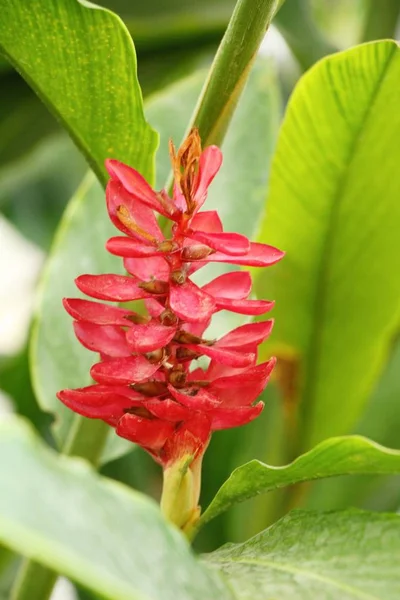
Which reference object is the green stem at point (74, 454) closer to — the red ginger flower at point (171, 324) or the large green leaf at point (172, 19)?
the red ginger flower at point (171, 324)

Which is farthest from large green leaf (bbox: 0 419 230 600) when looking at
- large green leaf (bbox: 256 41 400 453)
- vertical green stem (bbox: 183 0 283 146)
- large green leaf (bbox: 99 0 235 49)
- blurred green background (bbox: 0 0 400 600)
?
large green leaf (bbox: 99 0 235 49)

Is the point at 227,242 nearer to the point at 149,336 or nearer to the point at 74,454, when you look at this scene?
the point at 149,336

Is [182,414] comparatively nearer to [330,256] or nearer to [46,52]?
[46,52]

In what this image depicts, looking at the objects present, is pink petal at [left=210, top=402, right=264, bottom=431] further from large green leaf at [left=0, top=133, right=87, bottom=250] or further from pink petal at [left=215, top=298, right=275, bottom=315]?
large green leaf at [left=0, top=133, right=87, bottom=250]

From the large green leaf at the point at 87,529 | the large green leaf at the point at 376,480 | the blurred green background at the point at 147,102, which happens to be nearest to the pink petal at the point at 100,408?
the large green leaf at the point at 87,529

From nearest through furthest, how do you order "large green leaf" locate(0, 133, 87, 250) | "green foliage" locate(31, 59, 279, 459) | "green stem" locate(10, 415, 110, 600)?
"green stem" locate(10, 415, 110, 600)
"green foliage" locate(31, 59, 279, 459)
"large green leaf" locate(0, 133, 87, 250)
